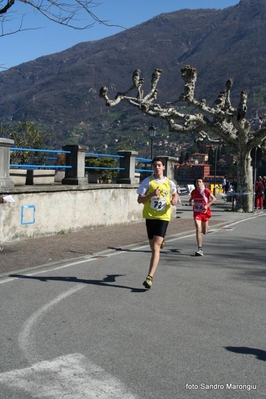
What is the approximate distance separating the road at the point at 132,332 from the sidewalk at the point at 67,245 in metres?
0.63

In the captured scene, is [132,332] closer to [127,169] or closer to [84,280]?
[84,280]

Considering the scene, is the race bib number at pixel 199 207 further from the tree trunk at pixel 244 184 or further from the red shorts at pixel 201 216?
the tree trunk at pixel 244 184

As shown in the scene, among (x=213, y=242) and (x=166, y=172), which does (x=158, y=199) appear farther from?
(x=166, y=172)

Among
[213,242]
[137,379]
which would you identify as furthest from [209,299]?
[213,242]

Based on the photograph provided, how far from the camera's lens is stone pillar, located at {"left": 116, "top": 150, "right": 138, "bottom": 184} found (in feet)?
62.3

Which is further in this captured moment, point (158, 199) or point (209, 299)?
point (158, 199)

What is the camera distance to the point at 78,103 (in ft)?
623

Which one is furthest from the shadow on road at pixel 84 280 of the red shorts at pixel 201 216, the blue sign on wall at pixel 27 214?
the blue sign on wall at pixel 27 214

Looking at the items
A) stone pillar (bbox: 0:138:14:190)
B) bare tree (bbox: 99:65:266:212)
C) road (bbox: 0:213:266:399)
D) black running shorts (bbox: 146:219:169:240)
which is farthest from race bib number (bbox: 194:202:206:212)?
bare tree (bbox: 99:65:266:212)

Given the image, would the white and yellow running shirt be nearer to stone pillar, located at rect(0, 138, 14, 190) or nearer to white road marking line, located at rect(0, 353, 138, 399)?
white road marking line, located at rect(0, 353, 138, 399)

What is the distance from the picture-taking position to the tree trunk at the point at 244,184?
27.5 metres

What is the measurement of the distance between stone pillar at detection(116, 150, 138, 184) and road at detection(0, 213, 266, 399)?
8351 mm

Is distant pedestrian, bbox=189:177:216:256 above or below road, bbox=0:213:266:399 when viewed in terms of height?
above

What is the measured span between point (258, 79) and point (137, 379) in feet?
590
